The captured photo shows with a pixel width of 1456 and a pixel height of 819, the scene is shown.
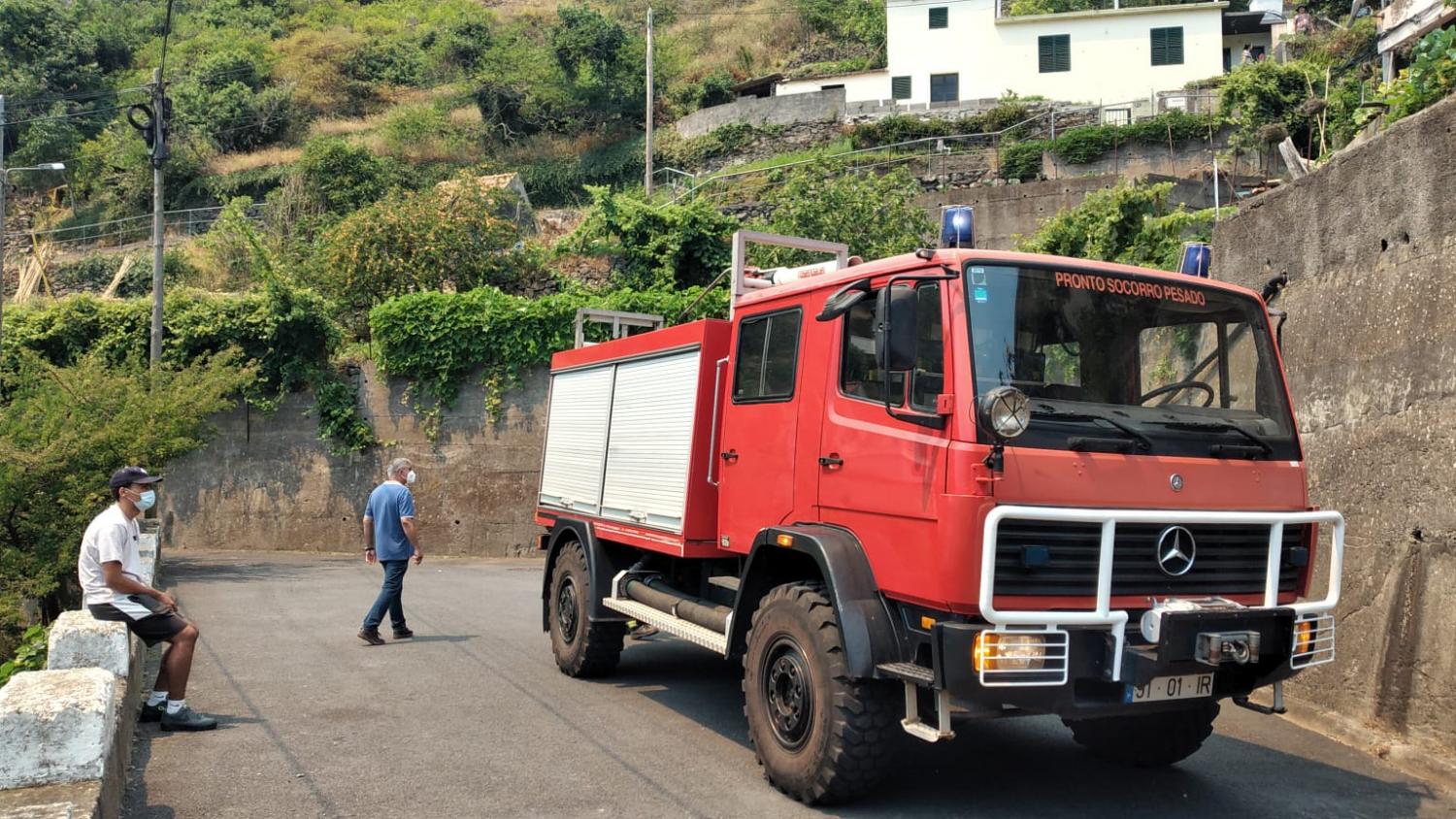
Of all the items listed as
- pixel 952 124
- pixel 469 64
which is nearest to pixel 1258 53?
pixel 952 124

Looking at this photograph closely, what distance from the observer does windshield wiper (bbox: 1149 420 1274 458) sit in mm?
5281

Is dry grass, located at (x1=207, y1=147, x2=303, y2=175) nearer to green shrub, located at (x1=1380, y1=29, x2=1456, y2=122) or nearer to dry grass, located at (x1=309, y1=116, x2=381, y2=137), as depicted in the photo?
dry grass, located at (x1=309, y1=116, x2=381, y2=137)

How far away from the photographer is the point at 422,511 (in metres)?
20.8

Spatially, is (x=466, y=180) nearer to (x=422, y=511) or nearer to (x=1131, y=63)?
(x=422, y=511)

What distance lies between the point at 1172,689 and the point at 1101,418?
49.7 inches

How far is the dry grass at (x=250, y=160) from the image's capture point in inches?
1853

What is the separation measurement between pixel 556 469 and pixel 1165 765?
5458 millimetres

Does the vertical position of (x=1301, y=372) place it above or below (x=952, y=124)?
below

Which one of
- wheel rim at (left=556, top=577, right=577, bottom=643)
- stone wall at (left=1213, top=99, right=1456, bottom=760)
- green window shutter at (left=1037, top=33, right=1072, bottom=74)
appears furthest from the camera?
green window shutter at (left=1037, top=33, right=1072, bottom=74)

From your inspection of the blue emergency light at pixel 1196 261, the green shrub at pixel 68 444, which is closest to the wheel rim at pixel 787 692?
the blue emergency light at pixel 1196 261

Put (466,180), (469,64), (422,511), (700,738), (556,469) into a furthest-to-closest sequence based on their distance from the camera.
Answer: (469,64) → (466,180) → (422,511) → (556,469) → (700,738)

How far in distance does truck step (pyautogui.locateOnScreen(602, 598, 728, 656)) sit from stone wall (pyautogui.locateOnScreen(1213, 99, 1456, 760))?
421 centimetres

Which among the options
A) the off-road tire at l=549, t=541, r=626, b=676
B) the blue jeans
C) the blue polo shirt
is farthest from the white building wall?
the off-road tire at l=549, t=541, r=626, b=676

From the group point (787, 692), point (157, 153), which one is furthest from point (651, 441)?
point (157, 153)
